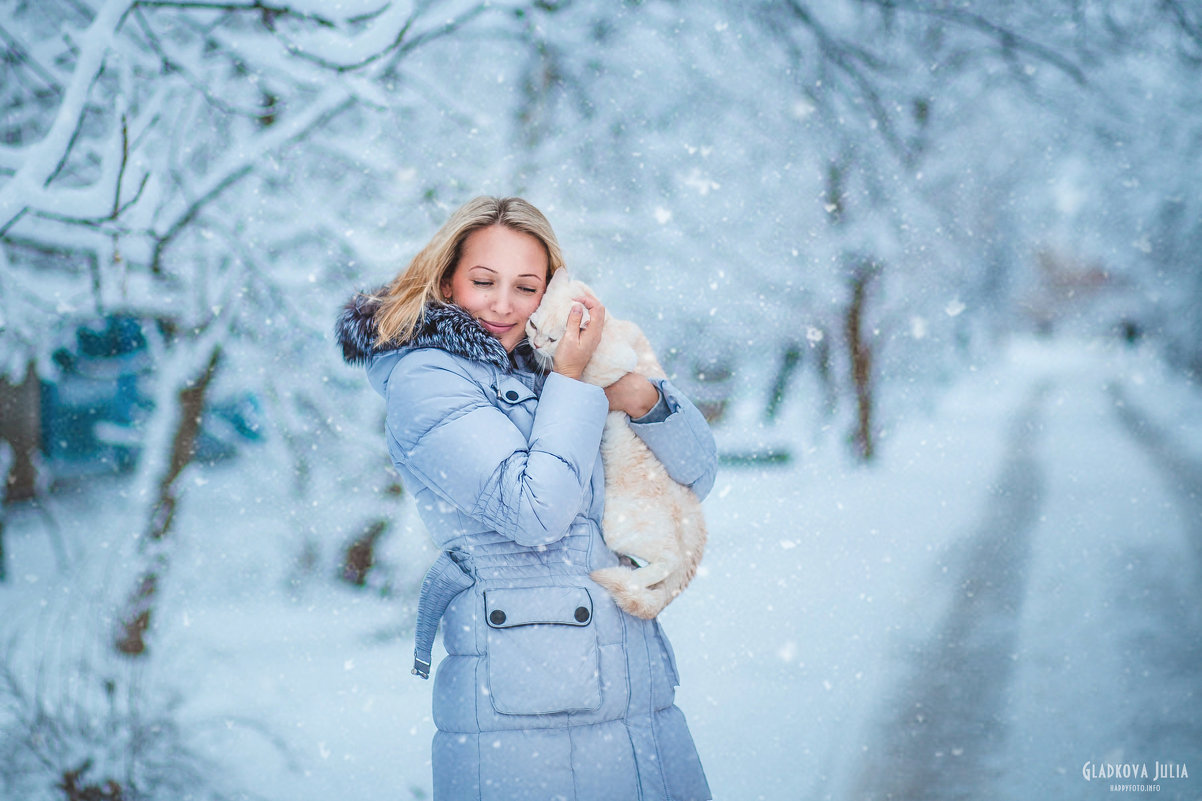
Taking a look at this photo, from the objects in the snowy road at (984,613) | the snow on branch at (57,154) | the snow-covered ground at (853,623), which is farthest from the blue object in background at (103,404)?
the snowy road at (984,613)

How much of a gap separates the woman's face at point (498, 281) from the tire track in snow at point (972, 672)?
2845mm

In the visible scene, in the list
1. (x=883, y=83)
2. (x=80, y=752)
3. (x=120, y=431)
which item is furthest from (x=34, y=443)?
(x=883, y=83)

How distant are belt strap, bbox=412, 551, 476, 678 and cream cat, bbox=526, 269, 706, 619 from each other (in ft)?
0.94

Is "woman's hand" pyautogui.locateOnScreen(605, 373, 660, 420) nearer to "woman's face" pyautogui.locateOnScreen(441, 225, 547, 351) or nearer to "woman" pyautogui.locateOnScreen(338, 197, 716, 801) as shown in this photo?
"woman" pyautogui.locateOnScreen(338, 197, 716, 801)

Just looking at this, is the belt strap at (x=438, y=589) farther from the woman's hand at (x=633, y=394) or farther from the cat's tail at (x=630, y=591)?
the woman's hand at (x=633, y=394)

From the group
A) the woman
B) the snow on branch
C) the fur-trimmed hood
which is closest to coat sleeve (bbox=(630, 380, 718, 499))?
the woman

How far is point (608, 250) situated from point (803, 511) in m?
1.80

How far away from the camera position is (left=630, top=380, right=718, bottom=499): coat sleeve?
5.16ft

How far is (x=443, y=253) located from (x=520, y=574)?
0.72m

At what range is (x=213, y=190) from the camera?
3.41 metres

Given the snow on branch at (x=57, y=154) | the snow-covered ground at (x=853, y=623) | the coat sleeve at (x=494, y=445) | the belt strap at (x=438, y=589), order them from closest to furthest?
the coat sleeve at (x=494, y=445)
the belt strap at (x=438, y=589)
the snow on branch at (x=57, y=154)
the snow-covered ground at (x=853, y=623)

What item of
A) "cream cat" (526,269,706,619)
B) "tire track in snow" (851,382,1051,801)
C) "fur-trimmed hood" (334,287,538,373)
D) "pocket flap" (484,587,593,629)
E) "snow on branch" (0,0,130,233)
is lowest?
"tire track in snow" (851,382,1051,801)

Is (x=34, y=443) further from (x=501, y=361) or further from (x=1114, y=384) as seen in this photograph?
(x=1114, y=384)

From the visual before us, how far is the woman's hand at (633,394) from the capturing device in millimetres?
1578
